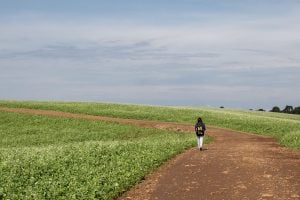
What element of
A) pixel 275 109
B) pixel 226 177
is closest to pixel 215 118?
pixel 226 177

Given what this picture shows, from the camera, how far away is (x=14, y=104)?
240 ft

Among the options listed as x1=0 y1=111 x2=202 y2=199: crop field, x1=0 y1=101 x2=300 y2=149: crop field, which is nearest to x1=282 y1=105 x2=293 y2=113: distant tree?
x1=0 y1=101 x2=300 y2=149: crop field

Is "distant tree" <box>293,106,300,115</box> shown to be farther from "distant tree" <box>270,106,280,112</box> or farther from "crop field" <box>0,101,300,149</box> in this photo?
"crop field" <box>0,101,300,149</box>

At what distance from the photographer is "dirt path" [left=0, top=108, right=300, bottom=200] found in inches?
727

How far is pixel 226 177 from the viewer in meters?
21.8

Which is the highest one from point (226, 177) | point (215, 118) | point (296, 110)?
point (296, 110)

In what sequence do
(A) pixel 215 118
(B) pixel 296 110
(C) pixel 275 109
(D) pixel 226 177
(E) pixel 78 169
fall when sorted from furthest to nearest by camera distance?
(C) pixel 275 109
(B) pixel 296 110
(A) pixel 215 118
(D) pixel 226 177
(E) pixel 78 169

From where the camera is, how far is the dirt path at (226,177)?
18.5 m

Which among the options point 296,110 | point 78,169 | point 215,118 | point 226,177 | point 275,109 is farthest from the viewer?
point 275,109

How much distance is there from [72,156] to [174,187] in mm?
6504

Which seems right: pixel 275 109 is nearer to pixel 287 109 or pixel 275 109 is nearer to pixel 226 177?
pixel 287 109

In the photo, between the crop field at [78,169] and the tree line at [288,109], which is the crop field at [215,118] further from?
the tree line at [288,109]

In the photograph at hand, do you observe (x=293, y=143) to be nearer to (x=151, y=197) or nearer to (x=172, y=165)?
(x=172, y=165)

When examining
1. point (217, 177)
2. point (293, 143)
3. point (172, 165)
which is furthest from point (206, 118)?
point (217, 177)
